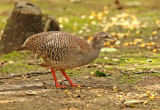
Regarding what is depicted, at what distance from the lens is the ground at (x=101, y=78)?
5.77 meters

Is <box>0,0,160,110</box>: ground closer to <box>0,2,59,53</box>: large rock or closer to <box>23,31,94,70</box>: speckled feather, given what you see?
<box>0,2,59,53</box>: large rock

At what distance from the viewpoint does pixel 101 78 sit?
7660 mm

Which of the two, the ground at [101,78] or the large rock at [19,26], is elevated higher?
the large rock at [19,26]

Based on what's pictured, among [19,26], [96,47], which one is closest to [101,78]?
[96,47]

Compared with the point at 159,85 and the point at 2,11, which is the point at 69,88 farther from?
the point at 2,11

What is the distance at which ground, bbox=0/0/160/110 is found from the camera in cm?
577

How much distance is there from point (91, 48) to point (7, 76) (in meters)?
2.01

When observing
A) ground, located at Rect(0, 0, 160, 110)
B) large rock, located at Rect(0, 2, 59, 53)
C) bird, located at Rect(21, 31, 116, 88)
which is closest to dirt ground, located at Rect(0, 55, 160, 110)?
ground, located at Rect(0, 0, 160, 110)

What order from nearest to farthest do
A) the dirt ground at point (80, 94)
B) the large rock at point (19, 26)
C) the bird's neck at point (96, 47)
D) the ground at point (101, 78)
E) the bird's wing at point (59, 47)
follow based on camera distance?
the dirt ground at point (80, 94), the ground at point (101, 78), the bird's wing at point (59, 47), the bird's neck at point (96, 47), the large rock at point (19, 26)

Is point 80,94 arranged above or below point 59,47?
below

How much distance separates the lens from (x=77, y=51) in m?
6.68

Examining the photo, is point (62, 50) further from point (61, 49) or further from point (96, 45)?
point (96, 45)

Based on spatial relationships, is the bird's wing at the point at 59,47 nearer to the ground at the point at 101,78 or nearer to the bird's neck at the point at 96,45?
the bird's neck at the point at 96,45

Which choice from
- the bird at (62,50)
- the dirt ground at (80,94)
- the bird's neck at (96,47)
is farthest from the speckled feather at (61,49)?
the dirt ground at (80,94)
